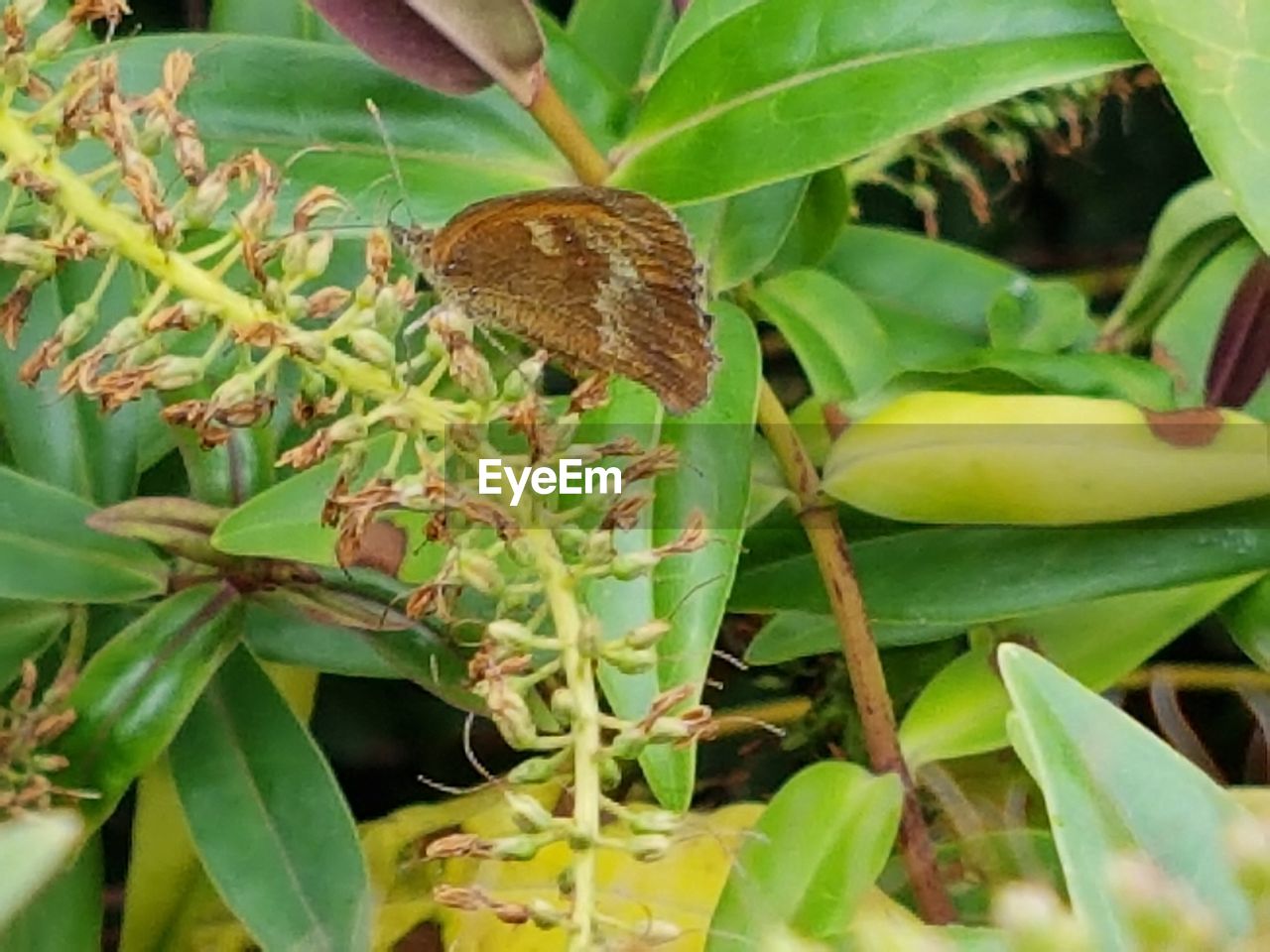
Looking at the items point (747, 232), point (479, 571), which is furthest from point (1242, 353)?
point (479, 571)

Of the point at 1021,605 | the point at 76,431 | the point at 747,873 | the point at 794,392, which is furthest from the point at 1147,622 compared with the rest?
the point at 76,431

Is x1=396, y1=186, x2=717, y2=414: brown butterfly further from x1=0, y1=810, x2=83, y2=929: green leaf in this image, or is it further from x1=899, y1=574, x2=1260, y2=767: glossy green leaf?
x1=0, y1=810, x2=83, y2=929: green leaf

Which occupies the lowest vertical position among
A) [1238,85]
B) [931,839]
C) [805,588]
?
[931,839]

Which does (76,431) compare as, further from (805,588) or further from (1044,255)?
(1044,255)

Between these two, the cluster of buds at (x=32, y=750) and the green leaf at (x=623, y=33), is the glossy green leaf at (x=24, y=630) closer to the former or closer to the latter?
the cluster of buds at (x=32, y=750)

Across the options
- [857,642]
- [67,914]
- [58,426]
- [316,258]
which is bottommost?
[67,914]

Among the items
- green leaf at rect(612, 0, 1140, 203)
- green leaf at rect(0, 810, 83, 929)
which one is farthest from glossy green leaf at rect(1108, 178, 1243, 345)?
green leaf at rect(0, 810, 83, 929)

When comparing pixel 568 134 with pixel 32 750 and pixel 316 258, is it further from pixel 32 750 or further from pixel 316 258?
pixel 32 750
